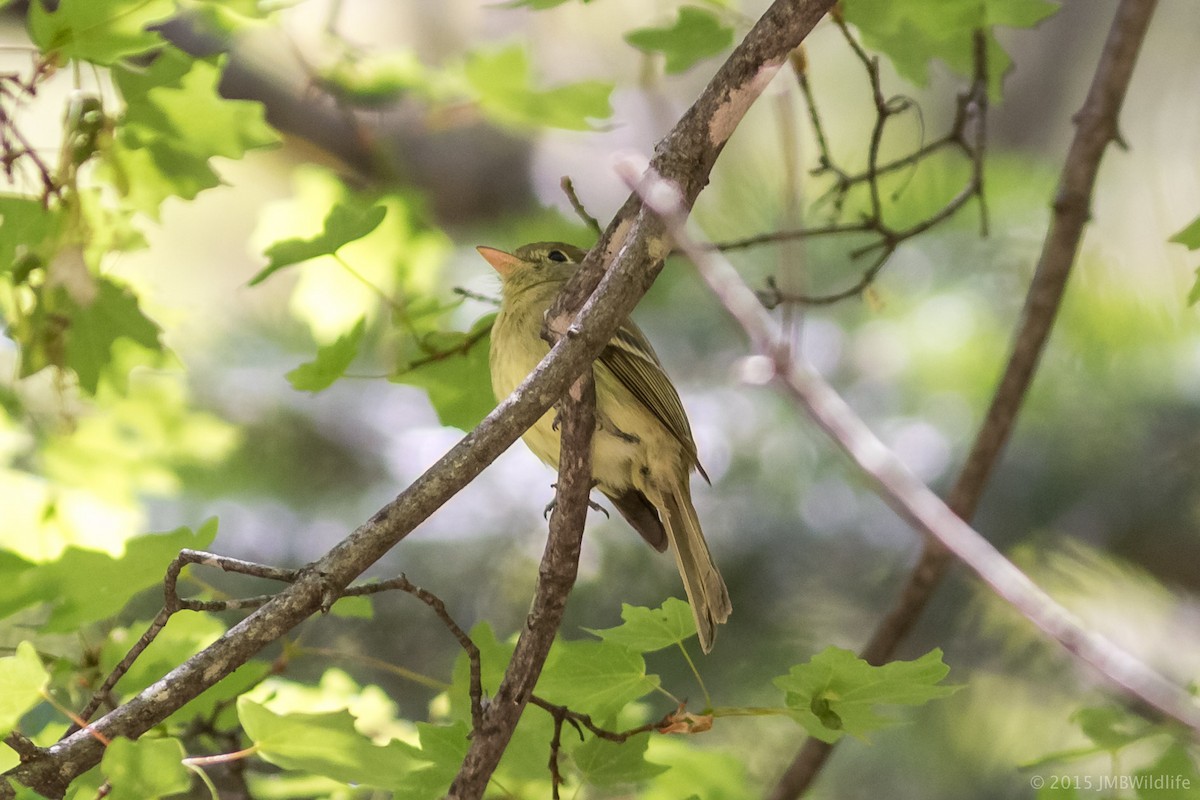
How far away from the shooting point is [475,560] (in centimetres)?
363

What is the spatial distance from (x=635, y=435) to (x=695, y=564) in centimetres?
34

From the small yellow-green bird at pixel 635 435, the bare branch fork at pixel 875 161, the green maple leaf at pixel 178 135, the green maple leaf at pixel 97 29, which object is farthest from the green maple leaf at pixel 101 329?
the bare branch fork at pixel 875 161

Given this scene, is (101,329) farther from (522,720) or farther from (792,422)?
(792,422)

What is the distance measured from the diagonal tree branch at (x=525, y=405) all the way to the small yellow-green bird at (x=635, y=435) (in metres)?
0.88

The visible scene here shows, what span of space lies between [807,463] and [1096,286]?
1081 millimetres

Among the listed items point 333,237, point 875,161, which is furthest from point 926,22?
point 333,237

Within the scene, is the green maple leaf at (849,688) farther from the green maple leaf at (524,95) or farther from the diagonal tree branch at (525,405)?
the green maple leaf at (524,95)

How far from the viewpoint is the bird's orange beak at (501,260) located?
119 inches

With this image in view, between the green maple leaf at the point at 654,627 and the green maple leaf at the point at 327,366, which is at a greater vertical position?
the green maple leaf at the point at 327,366

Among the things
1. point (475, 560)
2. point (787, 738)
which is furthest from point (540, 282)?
point (787, 738)

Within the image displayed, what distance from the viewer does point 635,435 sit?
2744mm

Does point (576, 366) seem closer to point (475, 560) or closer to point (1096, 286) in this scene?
point (475, 560)

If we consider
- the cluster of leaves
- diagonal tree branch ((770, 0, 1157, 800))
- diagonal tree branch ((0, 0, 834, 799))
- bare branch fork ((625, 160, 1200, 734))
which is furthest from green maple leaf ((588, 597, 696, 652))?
diagonal tree branch ((770, 0, 1157, 800))

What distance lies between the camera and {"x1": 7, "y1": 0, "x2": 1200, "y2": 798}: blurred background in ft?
10.7
